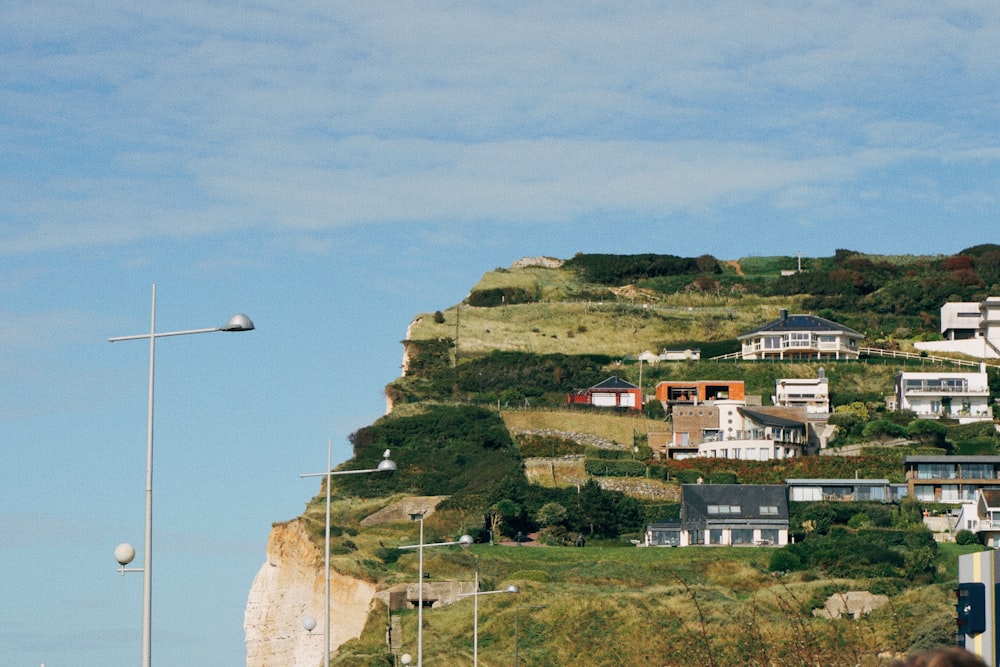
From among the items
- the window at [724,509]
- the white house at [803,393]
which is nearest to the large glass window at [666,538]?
the window at [724,509]

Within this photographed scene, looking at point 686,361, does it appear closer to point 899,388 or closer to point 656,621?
point 899,388

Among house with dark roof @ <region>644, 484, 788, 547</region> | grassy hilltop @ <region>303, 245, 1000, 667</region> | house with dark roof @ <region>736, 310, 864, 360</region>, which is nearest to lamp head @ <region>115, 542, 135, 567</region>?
grassy hilltop @ <region>303, 245, 1000, 667</region>

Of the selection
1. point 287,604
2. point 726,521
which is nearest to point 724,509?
point 726,521

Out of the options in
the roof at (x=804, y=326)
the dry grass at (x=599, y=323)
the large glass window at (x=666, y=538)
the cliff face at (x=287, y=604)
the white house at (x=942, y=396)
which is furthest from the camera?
the dry grass at (x=599, y=323)

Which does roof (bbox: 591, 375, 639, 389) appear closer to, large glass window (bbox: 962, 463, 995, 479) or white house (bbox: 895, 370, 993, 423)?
white house (bbox: 895, 370, 993, 423)

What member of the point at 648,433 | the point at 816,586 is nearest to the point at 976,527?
the point at 816,586

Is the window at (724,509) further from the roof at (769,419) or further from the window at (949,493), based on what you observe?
the roof at (769,419)
